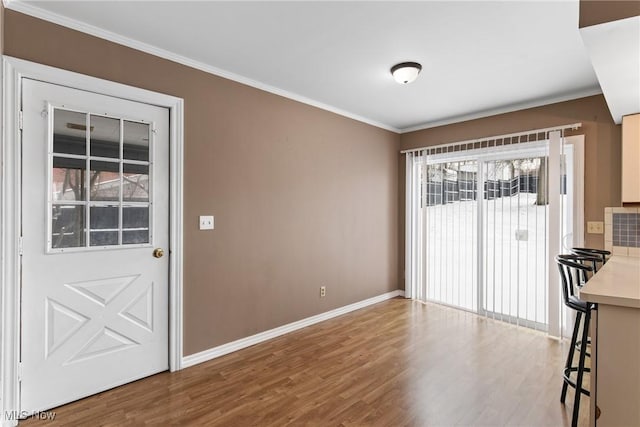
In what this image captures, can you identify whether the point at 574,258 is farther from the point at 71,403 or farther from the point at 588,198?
the point at 71,403

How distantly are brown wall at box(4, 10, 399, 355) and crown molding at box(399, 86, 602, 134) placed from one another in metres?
0.81

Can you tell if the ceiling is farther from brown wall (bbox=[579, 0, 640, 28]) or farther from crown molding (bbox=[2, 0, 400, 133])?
brown wall (bbox=[579, 0, 640, 28])

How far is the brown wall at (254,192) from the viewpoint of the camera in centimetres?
239

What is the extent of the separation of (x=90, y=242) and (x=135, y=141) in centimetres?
82

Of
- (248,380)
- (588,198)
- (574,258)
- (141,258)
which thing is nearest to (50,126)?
(141,258)

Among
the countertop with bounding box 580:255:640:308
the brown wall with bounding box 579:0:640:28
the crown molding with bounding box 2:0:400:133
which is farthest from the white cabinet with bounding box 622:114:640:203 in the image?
the crown molding with bounding box 2:0:400:133

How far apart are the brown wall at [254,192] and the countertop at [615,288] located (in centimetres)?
254

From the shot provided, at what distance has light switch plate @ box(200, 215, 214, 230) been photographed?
2.75 m

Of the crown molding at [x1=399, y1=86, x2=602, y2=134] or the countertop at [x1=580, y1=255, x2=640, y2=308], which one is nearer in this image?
the countertop at [x1=580, y1=255, x2=640, y2=308]

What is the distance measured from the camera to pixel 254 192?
10.3 ft

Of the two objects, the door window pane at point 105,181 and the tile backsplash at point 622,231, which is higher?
the door window pane at point 105,181

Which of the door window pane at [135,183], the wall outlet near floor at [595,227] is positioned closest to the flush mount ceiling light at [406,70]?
the door window pane at [135,183]

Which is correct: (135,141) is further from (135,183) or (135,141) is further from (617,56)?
(617,56)

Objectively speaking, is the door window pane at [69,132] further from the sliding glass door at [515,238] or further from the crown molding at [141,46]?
the sliding glass door at [515,238]
